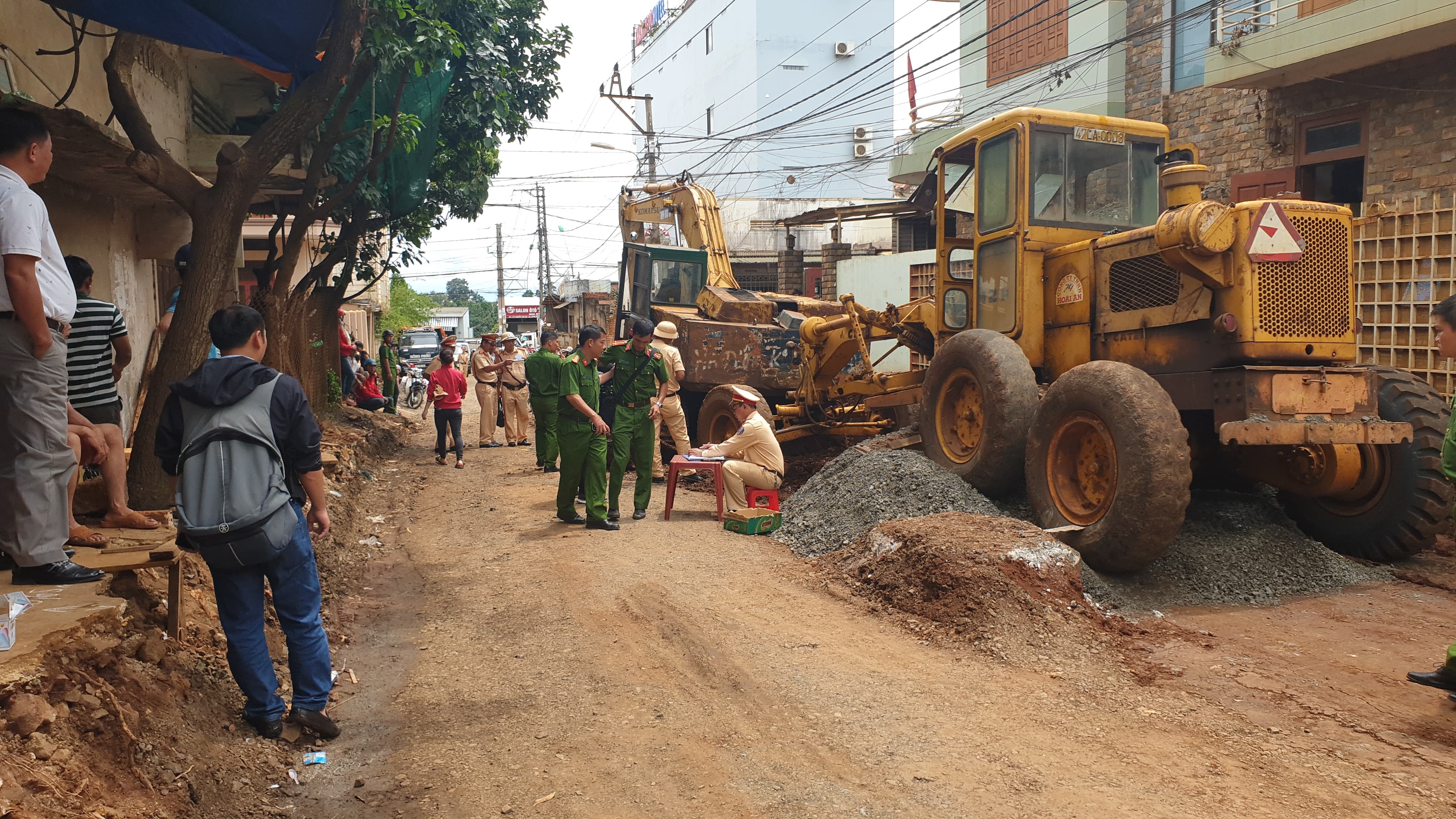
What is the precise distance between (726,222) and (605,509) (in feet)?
97.0

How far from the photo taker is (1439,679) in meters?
4.64

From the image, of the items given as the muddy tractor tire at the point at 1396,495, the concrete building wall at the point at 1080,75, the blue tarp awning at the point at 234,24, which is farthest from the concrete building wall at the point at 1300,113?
the blue tarp awning at the point at 234,24

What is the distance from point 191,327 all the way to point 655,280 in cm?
806

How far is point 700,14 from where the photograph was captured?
50844 millimetres

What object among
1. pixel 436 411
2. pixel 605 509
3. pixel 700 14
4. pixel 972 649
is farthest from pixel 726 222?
pixel 972 649

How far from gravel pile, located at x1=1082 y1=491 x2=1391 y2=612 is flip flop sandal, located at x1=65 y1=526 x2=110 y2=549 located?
5342 millimetres

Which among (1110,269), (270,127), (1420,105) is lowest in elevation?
(1110,269)

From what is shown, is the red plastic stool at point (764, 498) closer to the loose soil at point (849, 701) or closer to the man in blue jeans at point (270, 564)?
the loose soil at point (849, 701)

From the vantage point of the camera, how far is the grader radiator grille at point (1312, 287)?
6.46 meters

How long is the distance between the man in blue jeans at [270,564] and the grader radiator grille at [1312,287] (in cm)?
559

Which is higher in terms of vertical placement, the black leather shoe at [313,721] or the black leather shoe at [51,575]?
the black leather shoe at [51,575]

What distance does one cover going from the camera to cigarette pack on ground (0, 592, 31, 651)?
3.39 m

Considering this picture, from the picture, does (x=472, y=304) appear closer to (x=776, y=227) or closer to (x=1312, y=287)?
(x=776, y=227)

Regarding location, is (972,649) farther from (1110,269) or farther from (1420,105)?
(1420,105)
